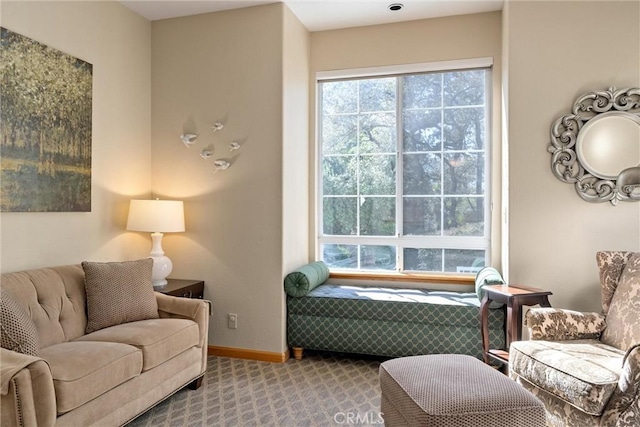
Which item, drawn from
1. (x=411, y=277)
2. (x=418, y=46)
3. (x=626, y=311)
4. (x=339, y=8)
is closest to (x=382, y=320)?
(x=411, y=277)

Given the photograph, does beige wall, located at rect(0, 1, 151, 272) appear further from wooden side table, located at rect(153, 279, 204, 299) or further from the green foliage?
the green foliage

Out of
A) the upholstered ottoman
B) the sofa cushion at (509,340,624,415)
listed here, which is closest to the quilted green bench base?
the sofa cushion at (509,340,624,415)

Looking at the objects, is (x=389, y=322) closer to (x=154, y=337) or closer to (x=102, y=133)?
(x=154, y=337)

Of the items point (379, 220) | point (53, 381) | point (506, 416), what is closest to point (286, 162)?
point (379, 220)

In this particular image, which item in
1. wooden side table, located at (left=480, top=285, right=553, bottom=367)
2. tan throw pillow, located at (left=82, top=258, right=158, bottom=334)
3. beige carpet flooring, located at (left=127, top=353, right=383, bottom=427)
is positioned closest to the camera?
beige carpet flooring, located at (left=127, top=353, right=383, bottom=427)

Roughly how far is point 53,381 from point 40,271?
948 millimetres

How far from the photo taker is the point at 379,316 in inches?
124

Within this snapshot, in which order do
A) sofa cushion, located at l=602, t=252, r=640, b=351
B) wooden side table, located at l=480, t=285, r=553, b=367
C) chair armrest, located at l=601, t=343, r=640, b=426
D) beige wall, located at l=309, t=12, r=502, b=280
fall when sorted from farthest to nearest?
beige wall, located at l=309, t=12, r=502, b=280 < wooden side table, located at l=480, t=285, r=553, b=367 < sofa cushion, located at l=602, t=252, r=640, b=351 < chair armrest, located at l=601, t=343, r=640, b=426

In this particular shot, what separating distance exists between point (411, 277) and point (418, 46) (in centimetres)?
202

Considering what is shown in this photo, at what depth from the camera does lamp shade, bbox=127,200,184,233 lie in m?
3.15

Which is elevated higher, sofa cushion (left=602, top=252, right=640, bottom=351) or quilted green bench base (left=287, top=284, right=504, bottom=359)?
sofa cushion (left=602, top=252, right=640, bottom=351)

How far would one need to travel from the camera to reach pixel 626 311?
7.62ft

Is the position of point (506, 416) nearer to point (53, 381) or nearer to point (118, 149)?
point (53, 381)

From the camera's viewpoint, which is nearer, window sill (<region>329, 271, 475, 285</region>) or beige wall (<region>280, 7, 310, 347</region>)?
beige wall (<region>280, 7, 310, 347</region>)
